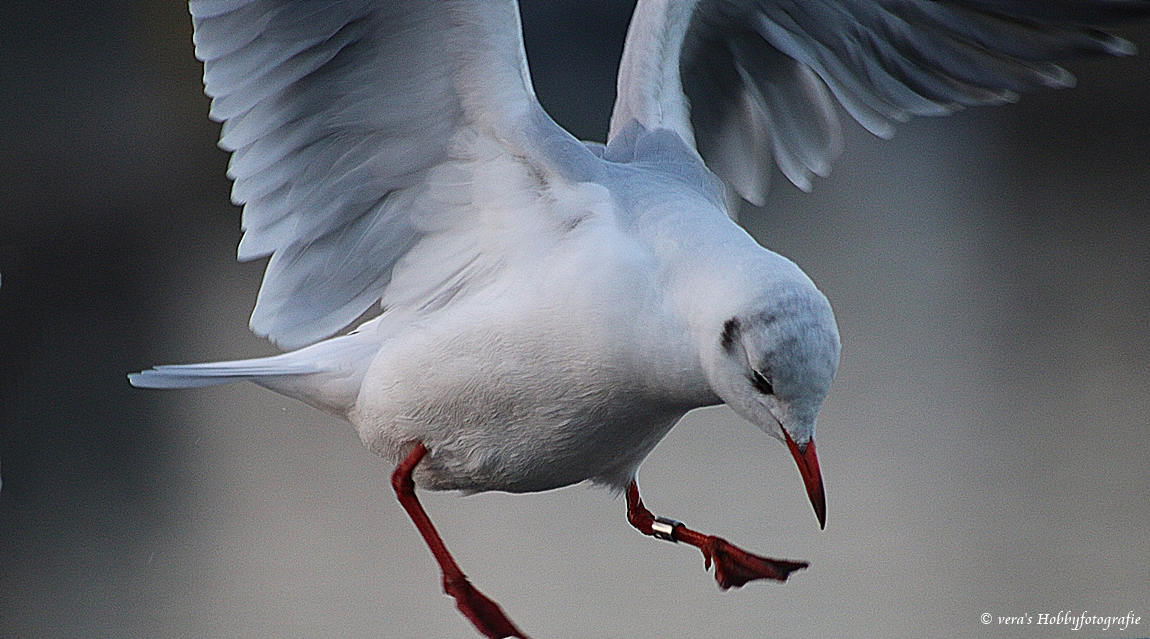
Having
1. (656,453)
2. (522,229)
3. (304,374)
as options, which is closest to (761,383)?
(522,229)

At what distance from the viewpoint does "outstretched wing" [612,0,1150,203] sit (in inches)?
63.4

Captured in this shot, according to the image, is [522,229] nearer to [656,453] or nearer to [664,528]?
[664,528]

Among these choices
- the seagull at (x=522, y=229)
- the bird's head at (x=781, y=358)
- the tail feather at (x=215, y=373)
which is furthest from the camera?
the tail feather at (x=215, y=373)

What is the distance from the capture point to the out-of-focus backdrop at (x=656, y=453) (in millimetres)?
2711

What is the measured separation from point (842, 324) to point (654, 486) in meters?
1.02

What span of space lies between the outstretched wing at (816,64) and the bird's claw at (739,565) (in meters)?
0.48

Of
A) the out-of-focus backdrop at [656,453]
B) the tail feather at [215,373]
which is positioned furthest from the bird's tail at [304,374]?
the out-of-focus backdrop at [656,453]

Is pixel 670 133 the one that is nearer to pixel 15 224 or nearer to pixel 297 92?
pixel 297 92

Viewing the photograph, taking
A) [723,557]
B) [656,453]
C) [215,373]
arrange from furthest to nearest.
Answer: [656,453]
[723,557]
[215,373]

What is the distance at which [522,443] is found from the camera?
4.83 ft

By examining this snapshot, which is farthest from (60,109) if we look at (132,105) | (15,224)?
(15,224)

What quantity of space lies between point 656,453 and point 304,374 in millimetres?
1772

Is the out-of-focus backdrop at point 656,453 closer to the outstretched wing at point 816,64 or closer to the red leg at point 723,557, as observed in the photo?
the red leg at point 723,557

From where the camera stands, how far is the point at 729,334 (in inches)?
48.4
